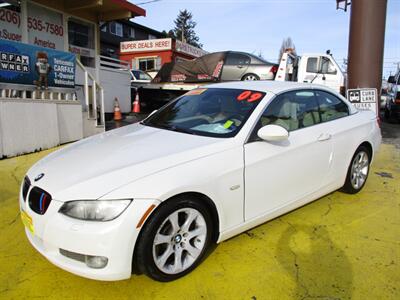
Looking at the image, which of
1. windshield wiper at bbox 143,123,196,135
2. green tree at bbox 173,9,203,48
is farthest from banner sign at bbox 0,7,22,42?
green tree at bbox 173,9,203,48

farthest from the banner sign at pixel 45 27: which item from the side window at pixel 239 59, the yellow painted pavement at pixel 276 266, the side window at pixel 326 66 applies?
the side window at pixel 326 66

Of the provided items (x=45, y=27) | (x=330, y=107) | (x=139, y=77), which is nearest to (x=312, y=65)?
(x=139, y=77)

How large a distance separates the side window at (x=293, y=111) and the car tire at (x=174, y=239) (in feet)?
3.51

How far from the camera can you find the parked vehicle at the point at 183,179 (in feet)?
7.46

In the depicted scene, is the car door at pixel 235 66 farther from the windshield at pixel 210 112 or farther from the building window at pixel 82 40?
the windshield at pixel 210 112

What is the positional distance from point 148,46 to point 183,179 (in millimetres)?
22058

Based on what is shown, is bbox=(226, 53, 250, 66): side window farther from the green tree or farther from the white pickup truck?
the green tree

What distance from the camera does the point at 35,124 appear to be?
265 inches

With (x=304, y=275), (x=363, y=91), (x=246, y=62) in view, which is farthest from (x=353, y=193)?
(x=246, y=62)

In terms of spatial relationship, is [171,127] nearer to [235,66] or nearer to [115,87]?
[115,87]

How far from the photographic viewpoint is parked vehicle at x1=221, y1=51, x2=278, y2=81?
12.1m

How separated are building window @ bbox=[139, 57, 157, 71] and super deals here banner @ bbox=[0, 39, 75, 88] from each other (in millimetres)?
15315

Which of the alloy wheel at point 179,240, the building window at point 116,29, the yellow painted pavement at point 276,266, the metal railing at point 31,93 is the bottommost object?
the yellow painted pavement at point 276,266

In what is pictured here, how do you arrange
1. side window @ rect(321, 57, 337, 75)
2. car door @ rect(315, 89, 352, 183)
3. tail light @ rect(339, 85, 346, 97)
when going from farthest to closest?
side window @ rect(321, 57, 337, 75) < tail light @ rect(339, 85, 346, 97) < car door @ rect(315, 89, 352, 183)
